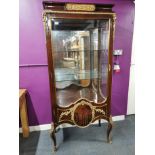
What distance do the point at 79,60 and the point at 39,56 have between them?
23.7 inches

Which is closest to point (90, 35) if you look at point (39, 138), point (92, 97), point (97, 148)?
point (92, 97)

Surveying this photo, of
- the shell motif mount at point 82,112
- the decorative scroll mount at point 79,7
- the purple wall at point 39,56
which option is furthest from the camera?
the purple wall at point 39,56

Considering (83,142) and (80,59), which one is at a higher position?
(80,59)

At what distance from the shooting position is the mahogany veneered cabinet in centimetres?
175

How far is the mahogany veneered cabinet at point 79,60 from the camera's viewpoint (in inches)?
68.9

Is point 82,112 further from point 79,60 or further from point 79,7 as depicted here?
point 79,7

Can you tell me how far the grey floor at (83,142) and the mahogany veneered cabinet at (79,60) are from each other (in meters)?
0.19

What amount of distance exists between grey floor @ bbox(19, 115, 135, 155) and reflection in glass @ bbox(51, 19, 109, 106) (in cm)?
61

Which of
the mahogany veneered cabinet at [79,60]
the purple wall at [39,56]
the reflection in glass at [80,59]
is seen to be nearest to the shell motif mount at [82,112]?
the mahogany veneered cabinet at [79,60]

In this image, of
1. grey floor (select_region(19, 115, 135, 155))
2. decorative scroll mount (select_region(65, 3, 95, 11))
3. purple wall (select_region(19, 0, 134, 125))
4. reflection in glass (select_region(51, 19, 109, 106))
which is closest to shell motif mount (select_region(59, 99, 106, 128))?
reflection in glass (select_region(51, 19, 109, 106))

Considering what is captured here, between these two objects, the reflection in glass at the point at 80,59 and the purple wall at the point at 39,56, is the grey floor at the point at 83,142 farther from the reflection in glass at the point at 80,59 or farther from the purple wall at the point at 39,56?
the reflection in glass at the point at 80,59

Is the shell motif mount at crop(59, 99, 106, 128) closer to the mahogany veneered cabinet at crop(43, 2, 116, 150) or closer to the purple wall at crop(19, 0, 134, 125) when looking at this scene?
the mahogany veneered cabinet at crop(43, 2, 116, 150)

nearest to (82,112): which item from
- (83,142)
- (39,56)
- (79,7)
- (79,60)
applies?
(83,142)

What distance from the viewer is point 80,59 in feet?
6.97
